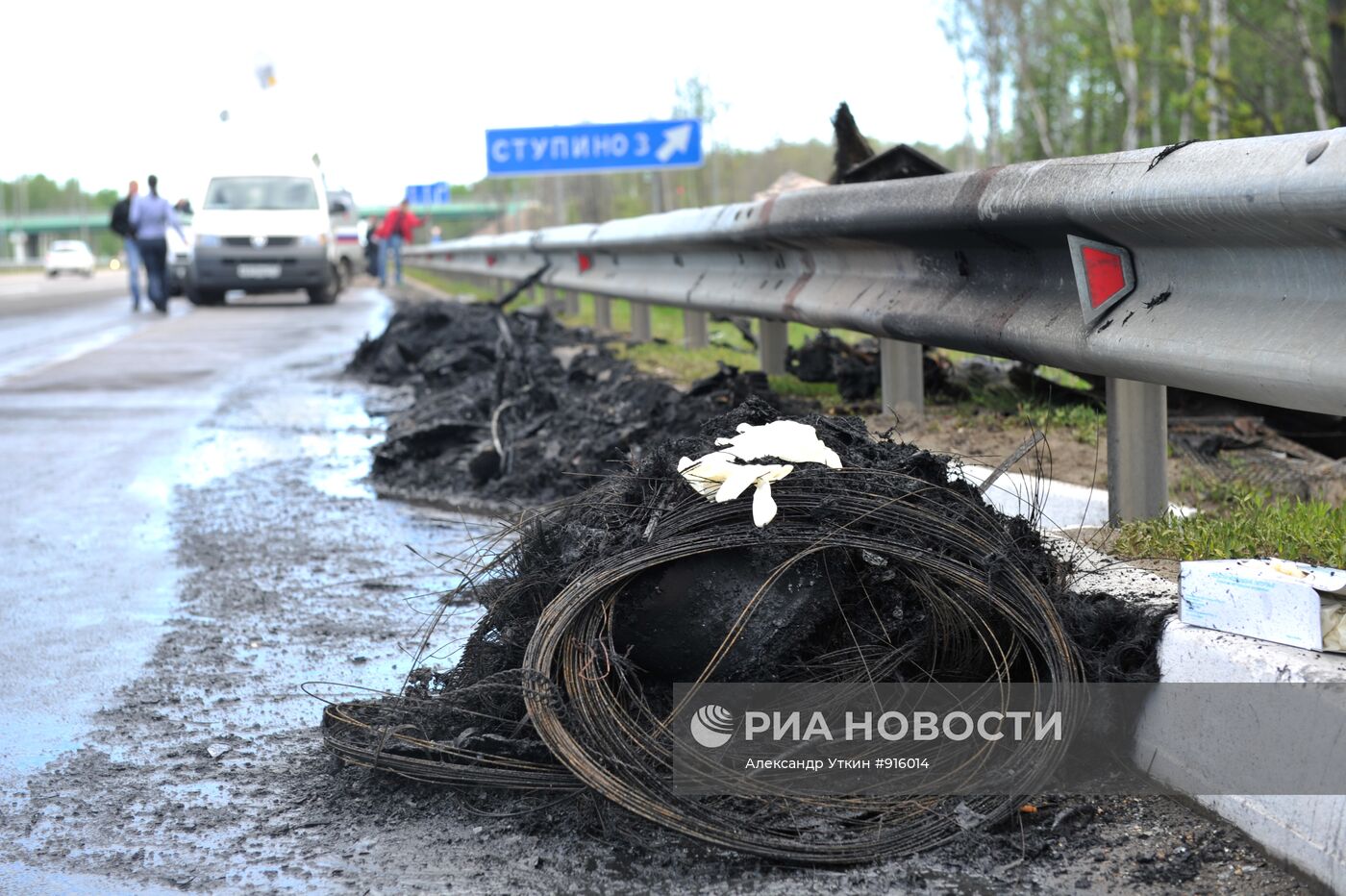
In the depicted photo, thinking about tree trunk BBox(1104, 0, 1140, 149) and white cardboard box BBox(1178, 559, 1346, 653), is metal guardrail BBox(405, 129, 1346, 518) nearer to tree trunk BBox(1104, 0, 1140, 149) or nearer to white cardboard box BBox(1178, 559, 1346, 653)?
white cardboard box BBox(1178, 559, 1346, 653)

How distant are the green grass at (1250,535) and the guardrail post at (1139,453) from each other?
0.11 m

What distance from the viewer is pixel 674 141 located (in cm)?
2431

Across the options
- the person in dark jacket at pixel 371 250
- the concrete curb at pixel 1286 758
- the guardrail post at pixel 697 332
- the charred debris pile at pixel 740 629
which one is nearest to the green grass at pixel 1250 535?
the charred debris pile at pixel 740 629

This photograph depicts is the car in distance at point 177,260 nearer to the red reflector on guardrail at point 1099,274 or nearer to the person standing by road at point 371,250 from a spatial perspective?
the person standing by road at point 371,250

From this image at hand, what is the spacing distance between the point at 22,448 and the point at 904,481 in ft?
20.4

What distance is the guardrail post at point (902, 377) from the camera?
19.1ft

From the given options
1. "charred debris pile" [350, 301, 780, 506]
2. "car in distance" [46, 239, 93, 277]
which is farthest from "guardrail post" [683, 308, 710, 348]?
"car in distance" [46, 239, 93, 277]

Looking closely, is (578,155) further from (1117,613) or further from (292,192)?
(1117,613)

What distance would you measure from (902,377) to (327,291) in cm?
2127

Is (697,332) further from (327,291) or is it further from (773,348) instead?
(327,291)

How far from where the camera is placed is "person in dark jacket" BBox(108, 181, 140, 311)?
25.3 meters

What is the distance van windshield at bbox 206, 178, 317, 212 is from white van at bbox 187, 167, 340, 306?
17 millimetres

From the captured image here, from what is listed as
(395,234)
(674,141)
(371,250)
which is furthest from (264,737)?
(371,250)

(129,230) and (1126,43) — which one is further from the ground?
(1126,43)
